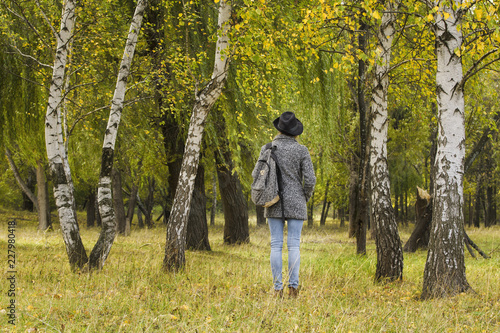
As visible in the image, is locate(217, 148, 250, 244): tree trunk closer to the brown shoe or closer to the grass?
the grass

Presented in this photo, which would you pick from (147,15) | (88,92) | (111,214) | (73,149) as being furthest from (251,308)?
(73,149)

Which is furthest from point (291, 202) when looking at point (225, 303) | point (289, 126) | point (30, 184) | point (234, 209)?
point (30, 184)

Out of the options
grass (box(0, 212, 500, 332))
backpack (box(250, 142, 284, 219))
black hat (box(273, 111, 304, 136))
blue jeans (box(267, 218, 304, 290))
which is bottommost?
grass (box(0, 212, 500, 332))

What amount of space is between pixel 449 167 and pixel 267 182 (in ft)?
7.37

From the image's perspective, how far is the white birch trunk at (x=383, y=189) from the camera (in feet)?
19.0

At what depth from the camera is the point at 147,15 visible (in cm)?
906

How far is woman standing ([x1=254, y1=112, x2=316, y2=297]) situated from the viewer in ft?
13.8

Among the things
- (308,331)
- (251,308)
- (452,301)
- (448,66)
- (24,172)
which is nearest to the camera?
(308,331)

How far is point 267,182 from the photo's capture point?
4242 millimetres

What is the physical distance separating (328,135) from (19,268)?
20.5 feet

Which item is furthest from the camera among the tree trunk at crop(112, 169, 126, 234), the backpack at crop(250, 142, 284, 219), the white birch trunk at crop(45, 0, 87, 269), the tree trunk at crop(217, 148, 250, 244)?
the tree trunk at crop(112, 169, 126, 234)

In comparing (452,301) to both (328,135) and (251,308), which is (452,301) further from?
(328,135)

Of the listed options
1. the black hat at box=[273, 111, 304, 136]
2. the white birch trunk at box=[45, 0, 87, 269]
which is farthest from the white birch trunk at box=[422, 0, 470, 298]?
the white birch trunk at box=[45, 0, 87, 269]

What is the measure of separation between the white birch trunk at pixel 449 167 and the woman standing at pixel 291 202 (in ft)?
5.57
